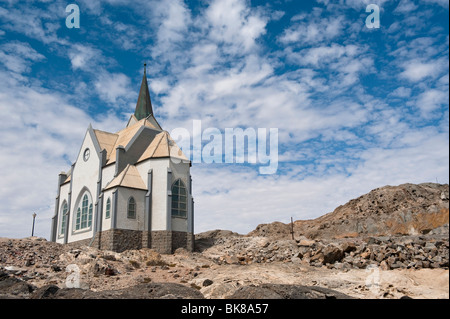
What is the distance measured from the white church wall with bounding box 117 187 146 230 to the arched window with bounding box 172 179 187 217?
8.87 ft


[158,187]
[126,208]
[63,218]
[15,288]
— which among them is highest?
[158,187]

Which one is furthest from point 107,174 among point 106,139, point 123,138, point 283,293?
point 283,293

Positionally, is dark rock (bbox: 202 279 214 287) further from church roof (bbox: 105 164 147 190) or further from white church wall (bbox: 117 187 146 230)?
church roof (bbox: 105 164 147 190)

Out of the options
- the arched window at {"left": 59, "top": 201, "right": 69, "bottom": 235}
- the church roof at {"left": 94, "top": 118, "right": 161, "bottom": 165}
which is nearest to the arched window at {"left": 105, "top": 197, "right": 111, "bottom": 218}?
the church roof at {"left": 94, "top": 118, "right": 161, "bottom": 165}

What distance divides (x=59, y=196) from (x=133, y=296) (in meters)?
32.7

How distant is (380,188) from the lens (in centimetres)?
4656

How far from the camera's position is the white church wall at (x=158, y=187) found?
3525 cm

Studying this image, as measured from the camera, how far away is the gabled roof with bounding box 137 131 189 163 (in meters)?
37.4

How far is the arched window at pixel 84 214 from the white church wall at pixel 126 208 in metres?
5.52

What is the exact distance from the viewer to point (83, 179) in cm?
4138

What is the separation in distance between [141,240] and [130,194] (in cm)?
406

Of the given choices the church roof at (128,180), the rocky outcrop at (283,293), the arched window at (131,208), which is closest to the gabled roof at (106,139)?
the church roof at (128,180)

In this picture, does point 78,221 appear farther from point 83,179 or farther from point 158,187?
point 158,187
